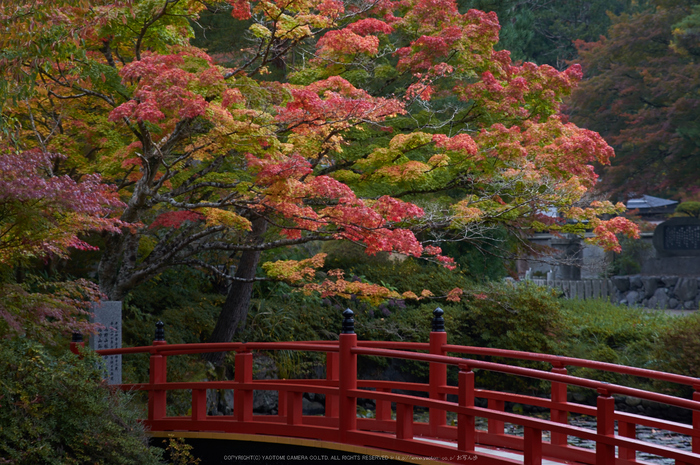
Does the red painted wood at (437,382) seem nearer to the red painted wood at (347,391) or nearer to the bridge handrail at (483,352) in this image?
the bridge handrail at (483,352)

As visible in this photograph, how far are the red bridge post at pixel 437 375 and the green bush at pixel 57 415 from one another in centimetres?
274

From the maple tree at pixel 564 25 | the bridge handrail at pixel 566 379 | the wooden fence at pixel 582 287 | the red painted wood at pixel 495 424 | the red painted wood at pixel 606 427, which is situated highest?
the maple tree at pixel 564 25

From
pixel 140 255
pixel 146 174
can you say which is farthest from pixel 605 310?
pixel 146 174

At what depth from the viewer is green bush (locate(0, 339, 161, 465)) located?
5.76 m

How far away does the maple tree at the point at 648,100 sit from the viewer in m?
22.6

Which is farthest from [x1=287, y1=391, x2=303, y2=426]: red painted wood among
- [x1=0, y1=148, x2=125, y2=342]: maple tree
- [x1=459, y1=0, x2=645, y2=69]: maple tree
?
[x1=459, y1=0, x2=645, y2=69]: maple tree

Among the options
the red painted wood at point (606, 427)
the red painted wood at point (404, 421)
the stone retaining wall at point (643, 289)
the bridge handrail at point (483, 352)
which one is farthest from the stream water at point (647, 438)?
the stone retaining wall at point (643, 289)

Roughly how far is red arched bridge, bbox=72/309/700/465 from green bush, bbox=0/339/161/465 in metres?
1.01

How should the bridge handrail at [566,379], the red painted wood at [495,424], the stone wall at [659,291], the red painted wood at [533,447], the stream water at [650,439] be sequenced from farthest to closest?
the stone wall at [659,291], the stream water at [650,439], the red painted wood at [495,424], the red painted wood at [533,447], the bridge handrail at [566,379]

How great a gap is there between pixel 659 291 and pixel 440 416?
1890 cm

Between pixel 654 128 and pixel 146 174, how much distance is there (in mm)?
19552

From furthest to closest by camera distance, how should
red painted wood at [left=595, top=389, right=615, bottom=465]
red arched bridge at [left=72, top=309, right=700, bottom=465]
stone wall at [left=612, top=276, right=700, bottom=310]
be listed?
stone wall at [left=612, top=276, right=700, bottom=310]
red arched bridge at [left=72, top=309, right=700, bottom=465]
red painted wood at [left=595, top=389, right=615, bottom=465]

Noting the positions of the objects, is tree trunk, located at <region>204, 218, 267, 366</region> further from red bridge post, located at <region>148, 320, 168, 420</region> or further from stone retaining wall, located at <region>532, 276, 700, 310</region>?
stone retaining wall, located at <region>532, 276, 700, 310</region>

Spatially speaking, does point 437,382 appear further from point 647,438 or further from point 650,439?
point 647,438
